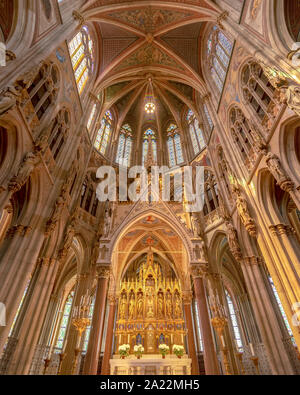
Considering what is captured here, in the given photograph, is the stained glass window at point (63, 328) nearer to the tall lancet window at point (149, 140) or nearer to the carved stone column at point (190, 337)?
the carved stone column at point (190, 337)

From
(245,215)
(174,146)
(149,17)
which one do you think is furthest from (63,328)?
(149,17)

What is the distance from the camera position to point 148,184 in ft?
55.2

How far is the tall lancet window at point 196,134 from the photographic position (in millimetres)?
20328

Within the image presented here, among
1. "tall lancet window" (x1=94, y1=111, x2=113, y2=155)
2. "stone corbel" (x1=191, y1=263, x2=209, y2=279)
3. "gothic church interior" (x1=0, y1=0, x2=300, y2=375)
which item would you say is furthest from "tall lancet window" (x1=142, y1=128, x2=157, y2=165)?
"stone corbel" (x1=191, y1=263, x2=209, y2=279)

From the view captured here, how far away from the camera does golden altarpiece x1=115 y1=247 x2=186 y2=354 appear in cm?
1449

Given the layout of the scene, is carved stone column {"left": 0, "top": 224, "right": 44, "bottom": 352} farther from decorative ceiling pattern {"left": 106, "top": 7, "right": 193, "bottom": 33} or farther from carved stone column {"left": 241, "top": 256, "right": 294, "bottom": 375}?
decorative ceiling pattern {"left": 106, "top": 7, "right": 193, "bottom": 33}

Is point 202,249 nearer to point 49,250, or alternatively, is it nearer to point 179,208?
point 179,208

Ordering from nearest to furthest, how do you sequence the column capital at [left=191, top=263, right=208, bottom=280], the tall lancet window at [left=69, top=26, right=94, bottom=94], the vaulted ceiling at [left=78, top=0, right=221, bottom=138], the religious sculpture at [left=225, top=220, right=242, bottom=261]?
the religious sculpture at [left=225, top=220, right=242, bottom=261]
the column capital at [left=191, top=263, right=208, bottom=280]
the tall lancet window at [left=69, top=26, right=94, bottom=94]
the vaulted ceiling at [left=78, top=0, right=221, bottom=138]

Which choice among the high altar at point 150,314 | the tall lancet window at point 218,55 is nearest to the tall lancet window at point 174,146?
the tall lancet window at point 218,55

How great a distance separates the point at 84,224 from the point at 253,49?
531 inches

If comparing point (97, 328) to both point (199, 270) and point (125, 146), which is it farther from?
point (125, 146)

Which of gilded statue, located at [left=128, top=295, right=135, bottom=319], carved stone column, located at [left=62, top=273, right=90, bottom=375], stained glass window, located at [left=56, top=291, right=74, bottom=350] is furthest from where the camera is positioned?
stained glass window, located at [left=56, top=291, right=74, bottom=350]

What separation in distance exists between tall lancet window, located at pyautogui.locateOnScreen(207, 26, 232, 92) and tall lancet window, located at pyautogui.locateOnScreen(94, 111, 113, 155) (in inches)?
420
